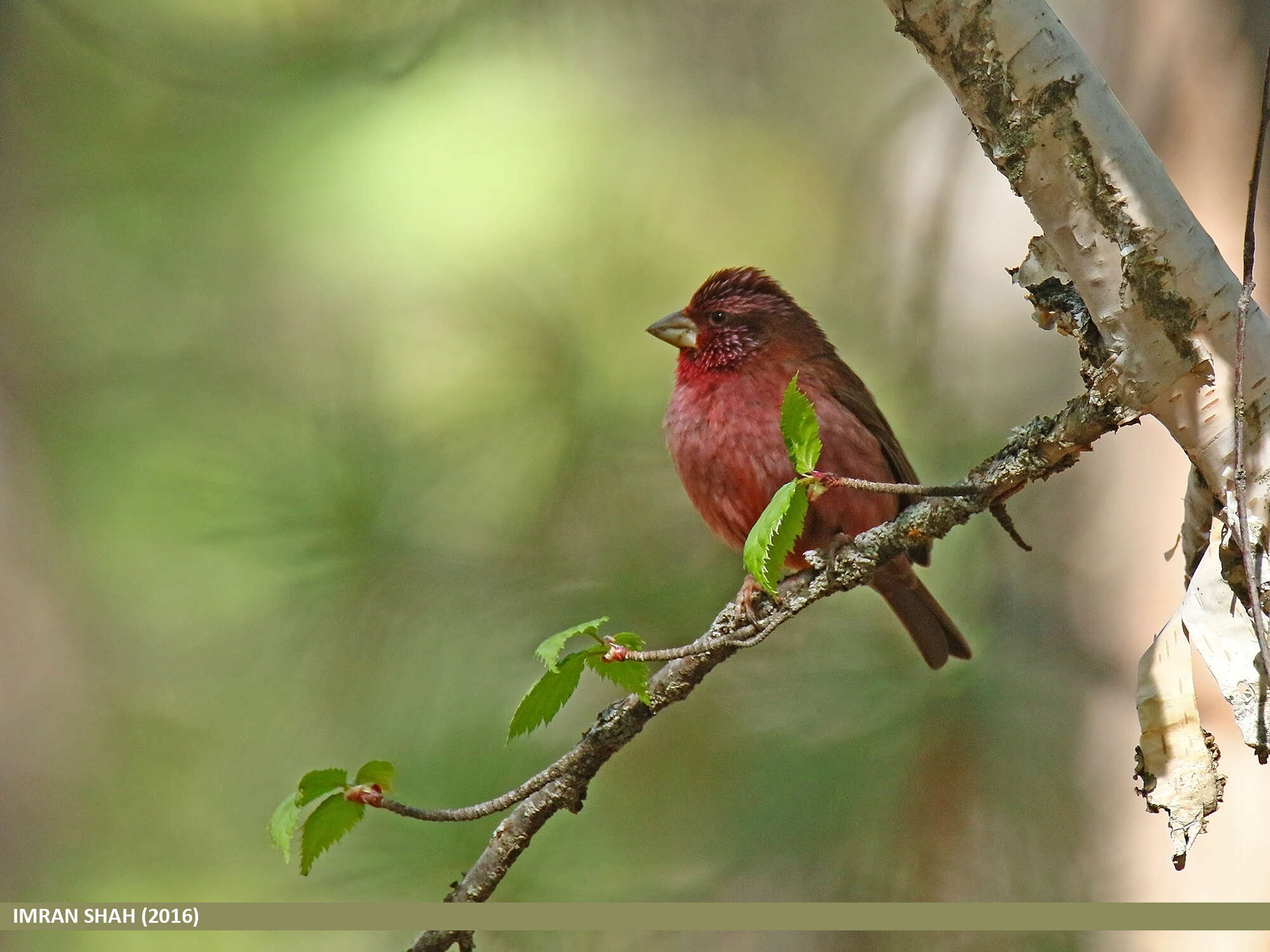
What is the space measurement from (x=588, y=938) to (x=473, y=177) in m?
2.88

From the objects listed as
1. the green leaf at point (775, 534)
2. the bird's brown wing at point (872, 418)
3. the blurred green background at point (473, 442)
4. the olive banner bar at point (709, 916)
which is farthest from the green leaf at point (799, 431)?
the blurred green background at point (473, 442)

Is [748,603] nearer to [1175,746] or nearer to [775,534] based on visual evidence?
[775,534]

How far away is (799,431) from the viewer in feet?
5.71

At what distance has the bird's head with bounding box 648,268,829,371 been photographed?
3.50m

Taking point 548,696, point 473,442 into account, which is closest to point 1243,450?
point 548,696

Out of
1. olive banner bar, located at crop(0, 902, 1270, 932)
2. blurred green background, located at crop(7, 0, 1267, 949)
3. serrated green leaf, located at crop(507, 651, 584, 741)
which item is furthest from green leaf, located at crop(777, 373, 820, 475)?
blurred green background, located at crop(7, 0, 1267, 949)

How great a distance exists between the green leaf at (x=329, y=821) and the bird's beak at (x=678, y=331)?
2.00m

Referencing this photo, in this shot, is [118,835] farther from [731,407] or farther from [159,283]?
[731,407]

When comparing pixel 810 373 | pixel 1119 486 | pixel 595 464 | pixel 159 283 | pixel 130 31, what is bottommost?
pixel 1119 486

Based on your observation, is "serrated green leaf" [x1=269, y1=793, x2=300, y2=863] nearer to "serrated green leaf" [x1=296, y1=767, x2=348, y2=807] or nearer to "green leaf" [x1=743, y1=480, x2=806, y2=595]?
"serrated green leaf" [x1=296, y1=767, x2=348, y2=807]

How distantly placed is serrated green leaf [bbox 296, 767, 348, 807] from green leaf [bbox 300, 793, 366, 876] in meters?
0.02

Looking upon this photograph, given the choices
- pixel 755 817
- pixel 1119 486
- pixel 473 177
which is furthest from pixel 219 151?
pixel 1119 486

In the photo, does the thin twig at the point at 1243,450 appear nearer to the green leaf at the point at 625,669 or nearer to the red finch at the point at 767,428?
the green leaf at the point at 625,669

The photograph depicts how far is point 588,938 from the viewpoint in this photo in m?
4.00
